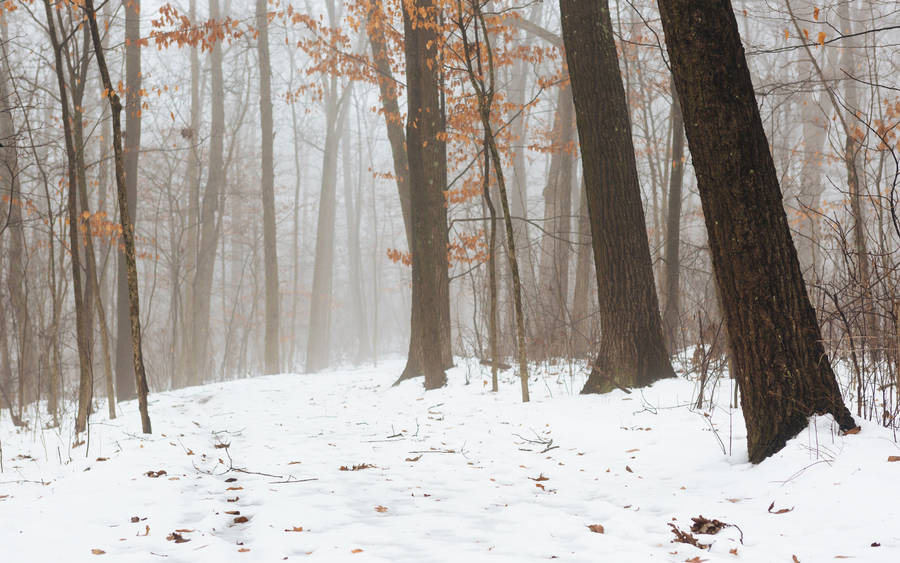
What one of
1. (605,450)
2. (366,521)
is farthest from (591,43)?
(366,521)

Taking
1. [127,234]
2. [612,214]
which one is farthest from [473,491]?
[127,234]

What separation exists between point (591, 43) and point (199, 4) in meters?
20.7

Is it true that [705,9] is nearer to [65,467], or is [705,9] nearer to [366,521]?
[366,521]

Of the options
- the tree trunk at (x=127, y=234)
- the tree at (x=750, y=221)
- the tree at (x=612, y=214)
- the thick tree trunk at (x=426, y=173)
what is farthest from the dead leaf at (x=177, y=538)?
the thick tree trunk at (x=426, y=173)

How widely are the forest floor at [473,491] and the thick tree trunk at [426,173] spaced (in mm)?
2103

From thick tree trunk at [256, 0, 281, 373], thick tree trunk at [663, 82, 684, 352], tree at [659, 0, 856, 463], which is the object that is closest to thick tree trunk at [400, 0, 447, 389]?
thick tree trunk at [663, 82, 684, 352]

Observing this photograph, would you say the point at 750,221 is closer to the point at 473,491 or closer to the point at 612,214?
the point at 473,491

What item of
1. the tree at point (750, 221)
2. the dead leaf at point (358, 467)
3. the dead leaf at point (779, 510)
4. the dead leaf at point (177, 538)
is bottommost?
the dead leaf at point (358, 467)

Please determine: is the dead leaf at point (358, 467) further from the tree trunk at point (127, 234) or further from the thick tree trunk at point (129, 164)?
the thick tree trunk at point (129, 164)

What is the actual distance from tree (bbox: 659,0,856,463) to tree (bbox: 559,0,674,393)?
253 centimetres

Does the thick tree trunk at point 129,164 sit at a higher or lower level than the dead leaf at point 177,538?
higher

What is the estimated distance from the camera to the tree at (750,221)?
113 inches

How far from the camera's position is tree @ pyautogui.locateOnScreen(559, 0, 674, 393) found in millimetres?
5492

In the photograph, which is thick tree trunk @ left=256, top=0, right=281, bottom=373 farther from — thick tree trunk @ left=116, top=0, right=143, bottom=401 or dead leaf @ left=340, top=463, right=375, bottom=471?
dead leaf @ left=340, top=463, right=375, bottom=471
